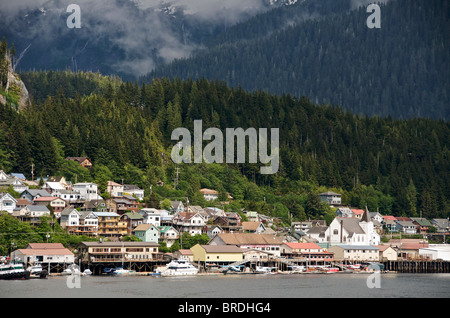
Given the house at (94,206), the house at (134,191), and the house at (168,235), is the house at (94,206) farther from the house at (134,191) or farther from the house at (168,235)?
the house at (134,191)

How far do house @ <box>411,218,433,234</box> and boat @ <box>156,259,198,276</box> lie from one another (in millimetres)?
77446

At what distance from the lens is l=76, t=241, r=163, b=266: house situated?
114 metres

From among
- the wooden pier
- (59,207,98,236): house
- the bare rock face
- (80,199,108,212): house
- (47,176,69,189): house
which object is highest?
the bare rock face

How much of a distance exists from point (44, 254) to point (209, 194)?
56591 millimetres

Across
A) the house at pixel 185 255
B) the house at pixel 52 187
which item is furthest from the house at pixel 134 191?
the house at pixel 185 255

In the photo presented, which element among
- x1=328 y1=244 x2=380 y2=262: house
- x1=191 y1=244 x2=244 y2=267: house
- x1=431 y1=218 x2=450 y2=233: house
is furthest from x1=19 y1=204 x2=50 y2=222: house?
x1=431 y1=218 x2=450 y2=233: house

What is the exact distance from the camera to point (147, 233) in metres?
126

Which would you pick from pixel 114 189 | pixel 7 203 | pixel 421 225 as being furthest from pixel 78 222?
pixel 421 225

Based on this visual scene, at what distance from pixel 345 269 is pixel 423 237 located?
139ft

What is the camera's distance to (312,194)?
559ft

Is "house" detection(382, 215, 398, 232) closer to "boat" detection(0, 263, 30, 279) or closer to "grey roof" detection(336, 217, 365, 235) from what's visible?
"grey roof" detection(336, 217, 365, 235)

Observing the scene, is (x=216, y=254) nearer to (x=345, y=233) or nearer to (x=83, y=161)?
(x=345, y=233)
